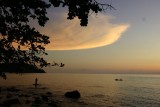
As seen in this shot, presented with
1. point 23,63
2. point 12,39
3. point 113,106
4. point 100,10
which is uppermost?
point 100,10

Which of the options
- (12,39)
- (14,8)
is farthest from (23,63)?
(14,8)

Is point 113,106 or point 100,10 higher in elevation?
point 100,10

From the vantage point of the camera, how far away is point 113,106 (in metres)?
→ 47.8

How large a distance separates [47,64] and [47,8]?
3.29 m

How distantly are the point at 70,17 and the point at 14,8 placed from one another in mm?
2859

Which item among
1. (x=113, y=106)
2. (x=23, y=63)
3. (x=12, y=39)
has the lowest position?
(x=113, y=106)

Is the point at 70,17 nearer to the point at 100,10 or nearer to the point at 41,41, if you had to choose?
the point at 100,10

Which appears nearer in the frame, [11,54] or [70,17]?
[70,17]

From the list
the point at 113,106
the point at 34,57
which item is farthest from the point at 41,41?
the point at 113,106

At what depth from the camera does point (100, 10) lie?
10438mm

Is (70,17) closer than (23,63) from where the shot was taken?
Yes

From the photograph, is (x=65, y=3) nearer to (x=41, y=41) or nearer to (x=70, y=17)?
(x=70, y=17)

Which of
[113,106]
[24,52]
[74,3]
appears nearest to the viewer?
[74,3]

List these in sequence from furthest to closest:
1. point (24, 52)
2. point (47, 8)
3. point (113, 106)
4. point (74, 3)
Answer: point (113, 106)
point (24, 52)
point (47, 8)
point (74, 3)
